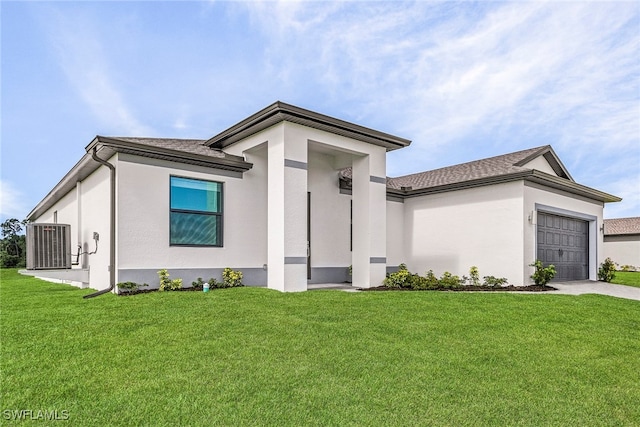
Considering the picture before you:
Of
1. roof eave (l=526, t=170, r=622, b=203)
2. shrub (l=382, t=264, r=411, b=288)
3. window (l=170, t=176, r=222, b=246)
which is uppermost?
roof eave (l=526, t=170, r=622, b=203)

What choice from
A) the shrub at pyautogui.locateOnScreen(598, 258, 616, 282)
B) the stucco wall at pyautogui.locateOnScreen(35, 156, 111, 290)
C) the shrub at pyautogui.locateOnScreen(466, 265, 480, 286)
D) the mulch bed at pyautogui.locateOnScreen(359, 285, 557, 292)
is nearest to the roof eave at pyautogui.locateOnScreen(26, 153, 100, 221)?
the stucco wall at pyautogui.locateOnScreen(35, 156, 111, 290)

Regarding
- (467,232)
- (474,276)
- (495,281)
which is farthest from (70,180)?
(495,281)

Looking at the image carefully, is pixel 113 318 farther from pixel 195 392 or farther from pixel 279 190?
pixel 279 190

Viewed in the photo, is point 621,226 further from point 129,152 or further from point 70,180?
point 70,180

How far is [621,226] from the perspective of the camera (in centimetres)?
2955

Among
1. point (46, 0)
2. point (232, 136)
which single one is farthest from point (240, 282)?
point (46, 0)

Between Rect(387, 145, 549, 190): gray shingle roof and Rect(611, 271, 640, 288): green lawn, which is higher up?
Rect(387, 145, 549, 190): gray shingle roof

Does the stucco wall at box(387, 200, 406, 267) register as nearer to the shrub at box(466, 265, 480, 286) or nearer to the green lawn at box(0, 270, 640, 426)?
the shrub at box(466, 265, 480, 286)

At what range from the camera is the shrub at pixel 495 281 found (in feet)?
38.6

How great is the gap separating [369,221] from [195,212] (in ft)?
15.2

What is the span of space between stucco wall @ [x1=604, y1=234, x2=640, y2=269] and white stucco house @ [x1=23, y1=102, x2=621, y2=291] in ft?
51.6

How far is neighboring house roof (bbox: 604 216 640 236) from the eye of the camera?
28234 millimetres

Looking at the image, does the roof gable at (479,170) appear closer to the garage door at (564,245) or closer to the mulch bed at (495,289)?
the garage door at (564,245)

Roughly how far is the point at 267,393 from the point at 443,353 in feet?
8.05
